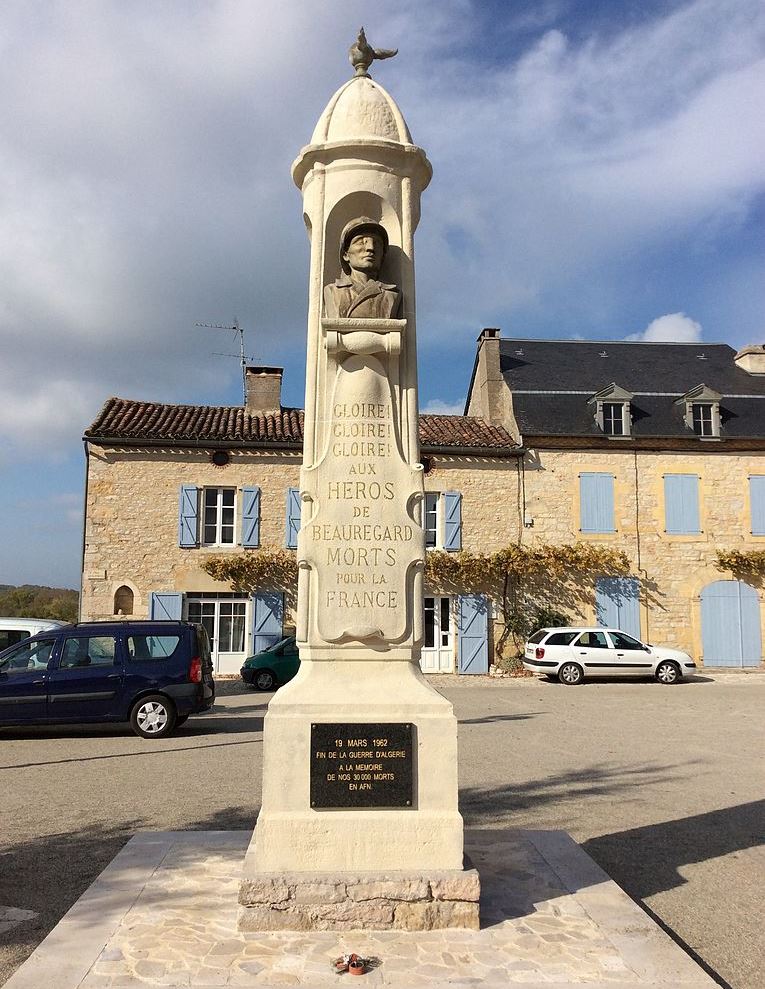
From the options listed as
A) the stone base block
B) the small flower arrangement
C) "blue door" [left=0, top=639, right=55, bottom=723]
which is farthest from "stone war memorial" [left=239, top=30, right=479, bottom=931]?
"blue door" [left=0, top=639, right=55, bottom=723]

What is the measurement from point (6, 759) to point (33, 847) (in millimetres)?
3989

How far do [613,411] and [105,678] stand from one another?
50.4 feet

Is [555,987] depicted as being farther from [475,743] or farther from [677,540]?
[677,540]

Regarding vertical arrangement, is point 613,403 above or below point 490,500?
above

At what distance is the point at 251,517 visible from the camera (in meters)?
19.3

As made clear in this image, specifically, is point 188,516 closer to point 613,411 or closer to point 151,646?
point 151,646

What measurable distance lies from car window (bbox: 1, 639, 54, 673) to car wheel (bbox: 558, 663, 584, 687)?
1089cm

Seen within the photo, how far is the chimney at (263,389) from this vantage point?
21609mm

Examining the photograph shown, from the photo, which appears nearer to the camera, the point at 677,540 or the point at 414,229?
the point at 414,229

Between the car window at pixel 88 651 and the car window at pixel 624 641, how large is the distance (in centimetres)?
1129

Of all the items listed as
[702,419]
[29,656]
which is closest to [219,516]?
[29,656]

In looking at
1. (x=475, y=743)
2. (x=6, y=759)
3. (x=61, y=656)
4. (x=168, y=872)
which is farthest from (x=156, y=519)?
(x=168, y=872)

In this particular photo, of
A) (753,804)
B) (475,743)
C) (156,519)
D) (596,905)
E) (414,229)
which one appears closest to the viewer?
(596,905)

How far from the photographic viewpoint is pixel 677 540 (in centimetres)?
2045
